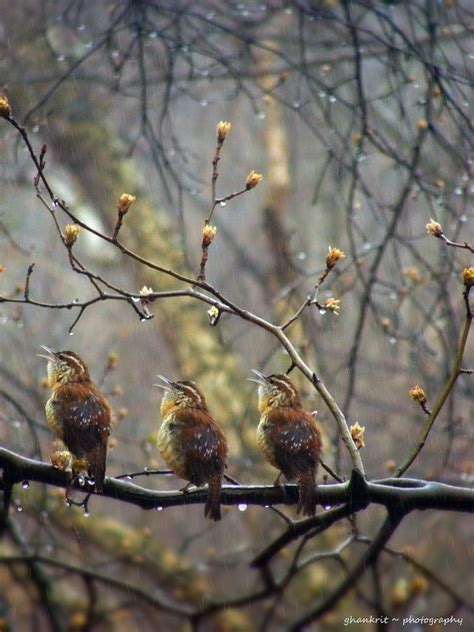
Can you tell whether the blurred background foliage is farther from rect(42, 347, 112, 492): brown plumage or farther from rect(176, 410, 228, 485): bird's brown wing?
rect(176, 410, 228, 485): bird's brown wing

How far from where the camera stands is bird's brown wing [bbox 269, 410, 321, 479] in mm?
3199

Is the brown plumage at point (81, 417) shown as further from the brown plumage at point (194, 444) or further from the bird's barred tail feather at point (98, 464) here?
the brown plumage at point (194, 444)

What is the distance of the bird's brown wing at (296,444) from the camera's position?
3.20 metres

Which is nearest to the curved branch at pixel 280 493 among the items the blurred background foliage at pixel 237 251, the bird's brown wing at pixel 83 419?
the bird's brown wing at pixel 83 419

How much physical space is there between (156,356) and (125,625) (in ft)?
13.3

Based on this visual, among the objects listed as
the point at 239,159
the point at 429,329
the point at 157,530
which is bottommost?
the point at 157,530

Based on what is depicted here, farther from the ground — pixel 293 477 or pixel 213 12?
pixel 213 12

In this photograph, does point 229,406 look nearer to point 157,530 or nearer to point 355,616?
point 355,616

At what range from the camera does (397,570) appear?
31.9ft

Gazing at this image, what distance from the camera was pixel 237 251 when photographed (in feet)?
30.2

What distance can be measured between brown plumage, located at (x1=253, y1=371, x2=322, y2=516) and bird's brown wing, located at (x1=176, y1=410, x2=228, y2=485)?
177mm

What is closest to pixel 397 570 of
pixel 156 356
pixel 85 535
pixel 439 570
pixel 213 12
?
pixel 439 570

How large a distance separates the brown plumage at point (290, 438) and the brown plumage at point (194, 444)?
0.60 feet

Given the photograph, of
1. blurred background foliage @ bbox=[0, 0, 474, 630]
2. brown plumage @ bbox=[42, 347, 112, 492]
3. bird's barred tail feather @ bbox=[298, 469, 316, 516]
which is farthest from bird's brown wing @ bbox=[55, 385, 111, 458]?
blurred background foliage @ bbox=[0, 0, 474, 630]
